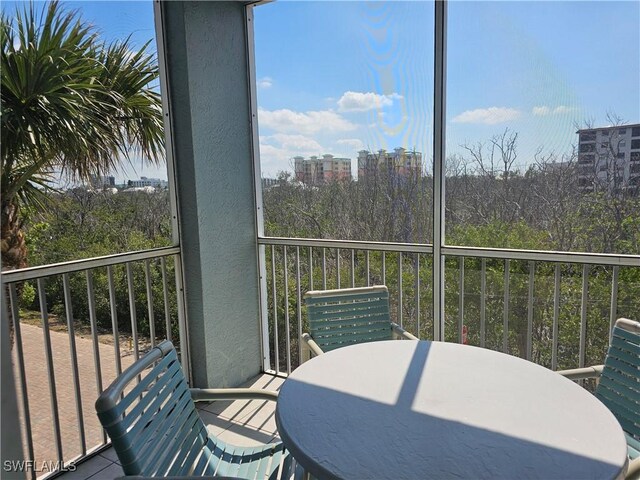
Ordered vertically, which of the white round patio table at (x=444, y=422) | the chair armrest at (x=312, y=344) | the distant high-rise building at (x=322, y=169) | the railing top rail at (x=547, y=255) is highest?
the distant high-rise building at (x=322, y=169)

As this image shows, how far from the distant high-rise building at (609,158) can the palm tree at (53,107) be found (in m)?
2.76

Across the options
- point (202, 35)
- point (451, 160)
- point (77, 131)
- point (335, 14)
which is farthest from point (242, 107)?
point (451, 160)

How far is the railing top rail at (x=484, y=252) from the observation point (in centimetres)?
240

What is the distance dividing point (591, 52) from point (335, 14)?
1658 millimetres

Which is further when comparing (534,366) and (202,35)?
(202,35)

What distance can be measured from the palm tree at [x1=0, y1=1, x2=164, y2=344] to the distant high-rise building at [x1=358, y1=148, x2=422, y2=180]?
160 centimetres

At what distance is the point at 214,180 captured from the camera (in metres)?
3.15

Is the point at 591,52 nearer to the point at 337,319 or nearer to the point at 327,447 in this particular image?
the point at 337,319

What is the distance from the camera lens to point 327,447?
1155 millimetres

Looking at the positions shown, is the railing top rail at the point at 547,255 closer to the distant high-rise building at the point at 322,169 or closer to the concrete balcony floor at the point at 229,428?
the distant high-rise building at the point at 322,169

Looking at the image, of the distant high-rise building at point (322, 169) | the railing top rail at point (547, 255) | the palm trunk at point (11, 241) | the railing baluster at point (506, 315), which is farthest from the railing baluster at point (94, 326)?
the railing baluster at point (506, 315)

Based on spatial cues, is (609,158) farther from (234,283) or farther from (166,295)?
(166,295)

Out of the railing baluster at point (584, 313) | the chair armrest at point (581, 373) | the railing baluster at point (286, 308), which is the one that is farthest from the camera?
the railing baluster at point (286, 308)

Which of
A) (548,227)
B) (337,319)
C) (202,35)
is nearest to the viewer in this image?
(337,319)
